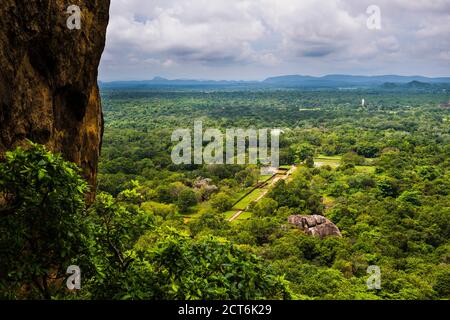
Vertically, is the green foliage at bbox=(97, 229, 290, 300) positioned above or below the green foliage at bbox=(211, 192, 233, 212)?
above

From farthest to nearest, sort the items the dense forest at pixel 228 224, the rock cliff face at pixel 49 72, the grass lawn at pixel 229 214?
1. the grass lawn at pixel 229 214
2. the rock cliff face at pixel 49 72
3. the dense forest at pixel 228 224

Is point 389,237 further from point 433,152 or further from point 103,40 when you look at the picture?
point 433,152

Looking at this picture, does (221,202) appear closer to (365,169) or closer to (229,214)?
(229,214)

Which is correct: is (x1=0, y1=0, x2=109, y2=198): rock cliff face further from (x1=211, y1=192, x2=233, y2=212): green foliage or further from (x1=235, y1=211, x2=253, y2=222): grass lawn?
(x1=211, y1=192, x2=233, y2=212): green foliage

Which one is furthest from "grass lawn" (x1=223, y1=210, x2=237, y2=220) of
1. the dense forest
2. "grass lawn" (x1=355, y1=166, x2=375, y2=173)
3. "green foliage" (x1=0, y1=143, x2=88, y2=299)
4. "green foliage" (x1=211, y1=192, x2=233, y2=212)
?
"green foliage" (x1=0, y1=143, x2=88, y2=299)

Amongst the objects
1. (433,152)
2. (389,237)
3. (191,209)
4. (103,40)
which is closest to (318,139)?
(433,152)

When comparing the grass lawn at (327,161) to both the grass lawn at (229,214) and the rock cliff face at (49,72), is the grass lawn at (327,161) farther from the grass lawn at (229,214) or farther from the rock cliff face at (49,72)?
the rock cliff face at (49,72)

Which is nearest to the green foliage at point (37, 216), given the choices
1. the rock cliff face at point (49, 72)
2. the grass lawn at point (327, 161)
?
the rock cliff face at point (49, 72)

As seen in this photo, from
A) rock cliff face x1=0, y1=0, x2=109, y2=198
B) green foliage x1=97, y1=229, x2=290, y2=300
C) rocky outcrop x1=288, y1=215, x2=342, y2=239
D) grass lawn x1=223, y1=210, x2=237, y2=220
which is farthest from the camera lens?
grass lawn x1=223, y1=210, x2=237, y2=220
